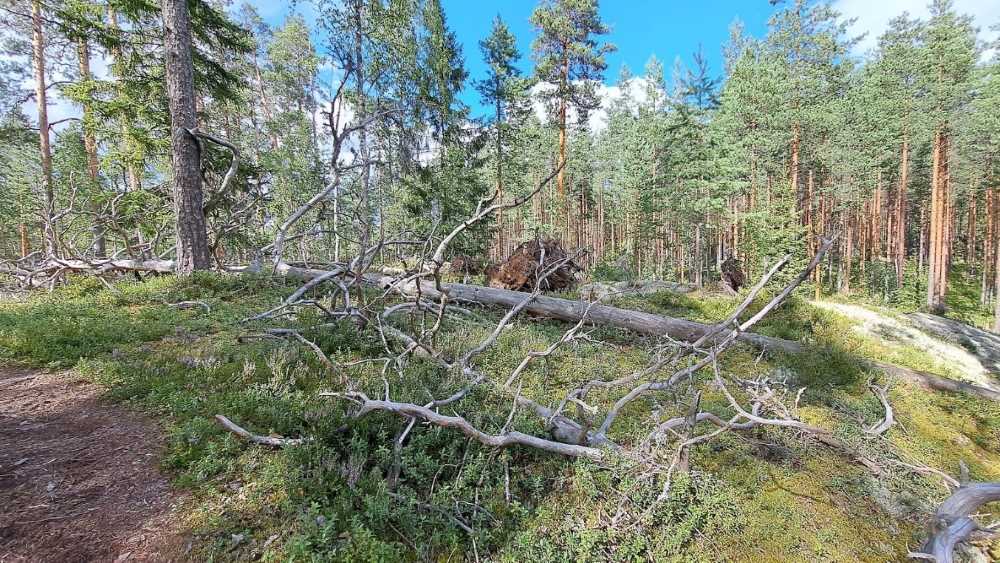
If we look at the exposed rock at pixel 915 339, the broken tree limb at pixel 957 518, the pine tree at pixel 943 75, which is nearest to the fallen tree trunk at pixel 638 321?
the exposed rock at pixel 915 339

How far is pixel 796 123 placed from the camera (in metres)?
18.2

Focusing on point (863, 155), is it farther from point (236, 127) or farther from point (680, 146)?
point (236, 127)

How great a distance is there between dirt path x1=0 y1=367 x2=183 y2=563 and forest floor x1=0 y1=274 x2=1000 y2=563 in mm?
12

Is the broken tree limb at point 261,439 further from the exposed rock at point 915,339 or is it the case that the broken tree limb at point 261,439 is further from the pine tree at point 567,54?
the pine tree at point 567,54

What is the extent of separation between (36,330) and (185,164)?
4606 millimetres

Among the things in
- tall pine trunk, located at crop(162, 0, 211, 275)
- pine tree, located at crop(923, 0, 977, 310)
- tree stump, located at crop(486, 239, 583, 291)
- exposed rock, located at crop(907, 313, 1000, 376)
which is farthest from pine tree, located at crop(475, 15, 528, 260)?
pine tree, located at crop(923, 0, 977, 310)

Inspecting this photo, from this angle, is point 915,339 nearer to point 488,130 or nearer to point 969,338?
point 969,338

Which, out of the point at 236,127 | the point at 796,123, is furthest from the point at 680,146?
the point at 236,127

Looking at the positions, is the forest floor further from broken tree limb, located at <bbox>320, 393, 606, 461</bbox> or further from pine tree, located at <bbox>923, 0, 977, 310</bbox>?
pine tree, located at <bbox>923, 0, 977, 310</bbox>

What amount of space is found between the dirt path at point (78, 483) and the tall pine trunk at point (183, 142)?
5334 millimetres

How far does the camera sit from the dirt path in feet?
6.64

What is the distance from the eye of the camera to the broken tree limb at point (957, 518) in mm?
2150

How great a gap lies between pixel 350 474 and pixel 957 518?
403 centimetres

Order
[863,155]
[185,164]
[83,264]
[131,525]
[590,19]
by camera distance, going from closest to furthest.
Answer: [131,525] < [185,164] < [83,264] < [590,19] < [863,155]
